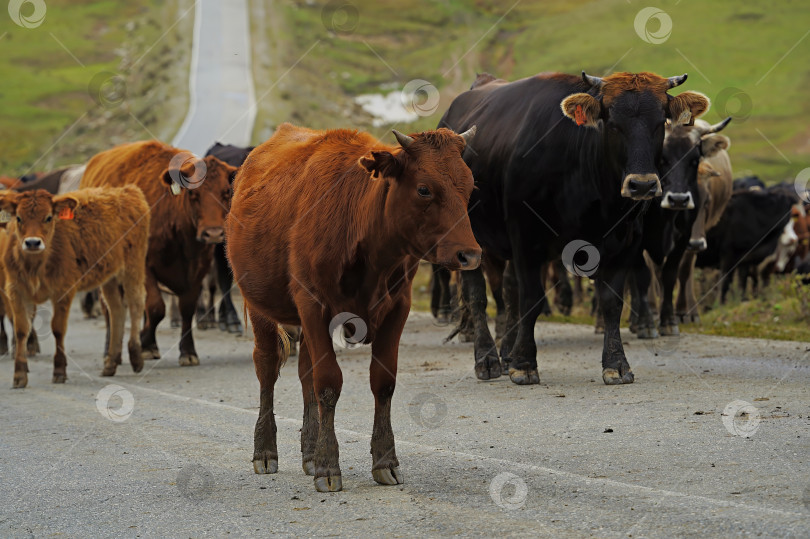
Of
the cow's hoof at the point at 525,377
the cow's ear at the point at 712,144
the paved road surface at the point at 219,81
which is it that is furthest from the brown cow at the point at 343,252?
the paved road surface at the point at 219,81

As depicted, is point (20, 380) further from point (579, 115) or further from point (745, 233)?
point (745, 233)

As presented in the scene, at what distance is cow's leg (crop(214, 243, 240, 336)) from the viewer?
723 inches

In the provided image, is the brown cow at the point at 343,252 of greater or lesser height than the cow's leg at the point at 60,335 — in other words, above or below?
above

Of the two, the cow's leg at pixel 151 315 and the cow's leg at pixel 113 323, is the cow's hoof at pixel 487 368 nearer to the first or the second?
the cow's leg at pixel 113 323

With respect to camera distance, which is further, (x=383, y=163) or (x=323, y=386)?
(x=323, y=386)

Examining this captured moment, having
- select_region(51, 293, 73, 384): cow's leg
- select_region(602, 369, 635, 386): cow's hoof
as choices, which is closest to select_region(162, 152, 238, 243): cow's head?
select_region(51, 293, 73, 384): cow's leg

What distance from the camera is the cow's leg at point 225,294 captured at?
1838cm

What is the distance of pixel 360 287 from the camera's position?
23.2ft

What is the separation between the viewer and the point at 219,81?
181 ft

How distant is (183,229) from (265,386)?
802cm

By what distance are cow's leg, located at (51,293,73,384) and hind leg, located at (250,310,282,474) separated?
242 inches

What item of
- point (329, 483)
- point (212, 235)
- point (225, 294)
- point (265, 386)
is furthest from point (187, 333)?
point (329, 483)

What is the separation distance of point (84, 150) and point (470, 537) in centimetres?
4692

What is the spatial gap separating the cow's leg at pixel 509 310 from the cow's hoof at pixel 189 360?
431 centimetres
